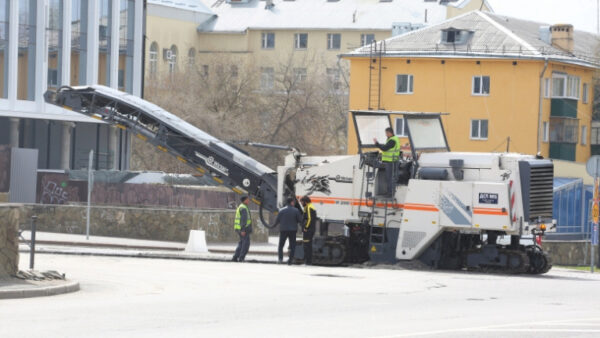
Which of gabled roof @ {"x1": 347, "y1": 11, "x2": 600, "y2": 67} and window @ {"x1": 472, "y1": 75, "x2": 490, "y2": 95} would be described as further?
window @ {"x1": 472, "y1": 75, "x2": 490, "y2": 95}

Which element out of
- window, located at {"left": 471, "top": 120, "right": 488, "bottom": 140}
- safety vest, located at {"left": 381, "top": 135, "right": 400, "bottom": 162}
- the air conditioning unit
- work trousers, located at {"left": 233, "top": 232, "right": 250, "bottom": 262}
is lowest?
work trousers, located at {"left": 233, "top": 232, "right": 250, "bottom": 262}

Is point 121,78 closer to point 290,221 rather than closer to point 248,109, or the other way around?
point 248,109

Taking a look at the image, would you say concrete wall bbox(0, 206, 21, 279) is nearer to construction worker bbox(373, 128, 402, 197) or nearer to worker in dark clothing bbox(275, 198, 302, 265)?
worker in dark clothing bbox(275, 198, 302, 265)

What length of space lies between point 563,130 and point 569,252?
24.8 metres

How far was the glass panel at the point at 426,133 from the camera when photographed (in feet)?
89.4

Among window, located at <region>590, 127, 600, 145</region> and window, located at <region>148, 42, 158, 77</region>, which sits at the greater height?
window, located at <region>148, 42, 158, 77</region>

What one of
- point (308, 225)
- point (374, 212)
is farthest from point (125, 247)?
point (374, 212)

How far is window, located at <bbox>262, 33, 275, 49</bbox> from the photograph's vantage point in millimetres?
118188

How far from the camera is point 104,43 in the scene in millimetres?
64500

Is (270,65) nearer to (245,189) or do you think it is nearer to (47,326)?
(245,189)

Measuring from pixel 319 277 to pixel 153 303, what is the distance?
6.50m

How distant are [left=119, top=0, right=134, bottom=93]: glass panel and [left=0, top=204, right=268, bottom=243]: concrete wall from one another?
2592cm

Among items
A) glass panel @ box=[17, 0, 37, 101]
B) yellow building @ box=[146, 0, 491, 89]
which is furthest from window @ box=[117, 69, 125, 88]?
yellow building @ box=[146, 0, 491, 89]

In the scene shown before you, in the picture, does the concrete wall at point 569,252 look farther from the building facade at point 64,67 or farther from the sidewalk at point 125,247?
the building facade at point 64,67
